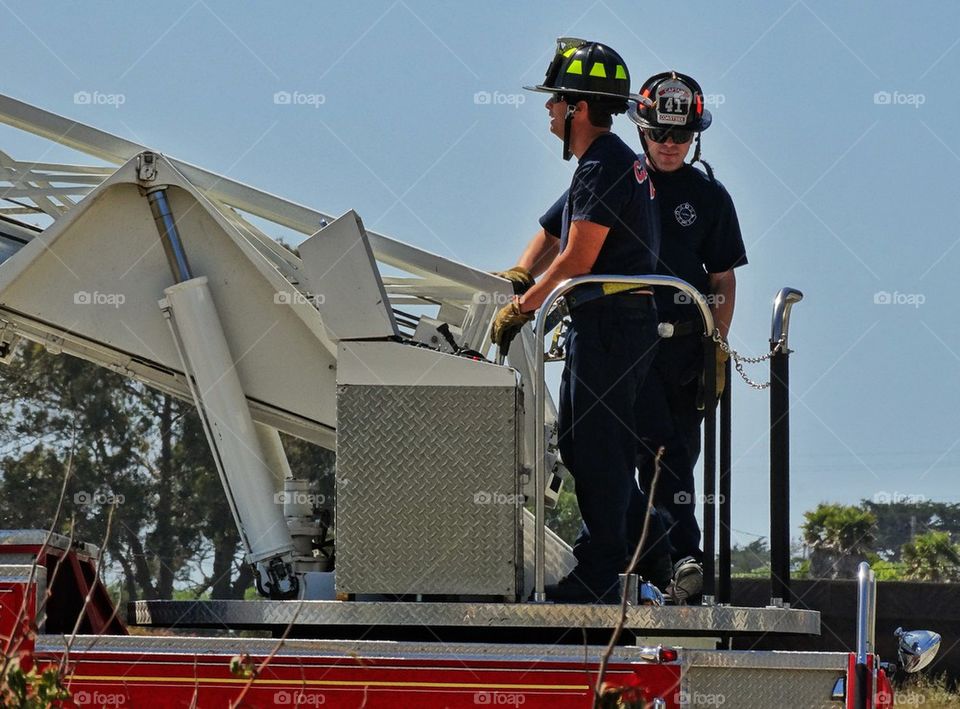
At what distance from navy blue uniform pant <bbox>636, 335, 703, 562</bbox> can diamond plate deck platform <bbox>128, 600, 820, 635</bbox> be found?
31.5 inches

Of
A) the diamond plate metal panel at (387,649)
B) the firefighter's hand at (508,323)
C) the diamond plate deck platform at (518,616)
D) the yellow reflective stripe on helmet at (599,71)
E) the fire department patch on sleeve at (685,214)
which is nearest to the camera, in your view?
the diamond plate metal panel at (387,649)

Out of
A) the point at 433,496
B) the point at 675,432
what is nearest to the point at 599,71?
the point at 675,432

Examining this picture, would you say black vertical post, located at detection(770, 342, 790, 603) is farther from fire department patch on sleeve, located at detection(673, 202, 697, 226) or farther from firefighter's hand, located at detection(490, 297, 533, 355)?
fire department patch on sleeve, located at detection(673, 202, 697, 226)

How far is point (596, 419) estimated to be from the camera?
483cm

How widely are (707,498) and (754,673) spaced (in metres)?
0.68

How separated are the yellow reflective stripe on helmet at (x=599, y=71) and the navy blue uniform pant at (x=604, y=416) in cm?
75

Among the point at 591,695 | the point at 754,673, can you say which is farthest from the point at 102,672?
the point at 754,673

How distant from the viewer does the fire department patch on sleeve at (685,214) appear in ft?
19.6

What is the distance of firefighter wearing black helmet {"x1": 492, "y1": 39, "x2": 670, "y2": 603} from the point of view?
190 inches

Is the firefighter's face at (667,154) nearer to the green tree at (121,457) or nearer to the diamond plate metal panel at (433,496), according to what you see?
the diamond plate metal panel at (433,496)

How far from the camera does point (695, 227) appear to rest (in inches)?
236

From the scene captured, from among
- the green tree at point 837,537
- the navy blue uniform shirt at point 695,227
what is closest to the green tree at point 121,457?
the green tree at point 837,537

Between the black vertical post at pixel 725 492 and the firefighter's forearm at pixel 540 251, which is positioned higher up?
the firefighter's forearm at pixel 540 251

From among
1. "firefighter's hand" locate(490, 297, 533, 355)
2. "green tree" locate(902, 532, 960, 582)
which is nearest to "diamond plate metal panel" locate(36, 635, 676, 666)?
"firefighter's hand" locate(490, 297, 533, 355)
